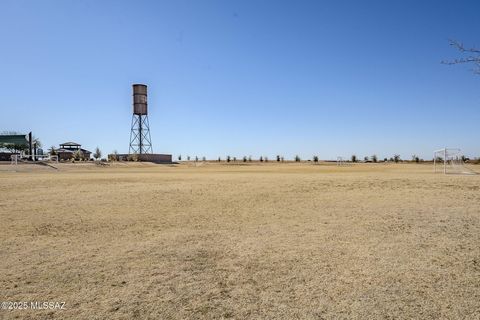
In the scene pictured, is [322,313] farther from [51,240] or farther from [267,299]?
[51,240]

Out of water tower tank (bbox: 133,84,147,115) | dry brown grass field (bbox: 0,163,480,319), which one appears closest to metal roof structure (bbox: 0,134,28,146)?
water tower tank (bbox: 133,84,147,115)

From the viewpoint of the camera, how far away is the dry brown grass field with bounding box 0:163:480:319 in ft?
15.6

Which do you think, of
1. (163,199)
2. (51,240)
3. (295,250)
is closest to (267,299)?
(295,250)

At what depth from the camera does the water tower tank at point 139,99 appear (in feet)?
202

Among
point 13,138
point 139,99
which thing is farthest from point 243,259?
point 139,99

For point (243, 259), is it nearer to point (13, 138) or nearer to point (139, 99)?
point (13, 138)

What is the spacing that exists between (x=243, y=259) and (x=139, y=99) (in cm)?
5845

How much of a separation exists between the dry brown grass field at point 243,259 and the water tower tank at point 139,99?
50540mm

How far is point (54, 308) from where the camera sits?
4672mm

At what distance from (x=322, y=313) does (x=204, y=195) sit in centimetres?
1060

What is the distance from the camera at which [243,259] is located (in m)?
Result: 6.62

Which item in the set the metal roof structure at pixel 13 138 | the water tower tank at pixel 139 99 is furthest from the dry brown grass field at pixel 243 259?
the water tower tank at pixel 139 99

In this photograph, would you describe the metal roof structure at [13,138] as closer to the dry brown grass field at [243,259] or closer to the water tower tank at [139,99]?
the water tower tank at [139,99]

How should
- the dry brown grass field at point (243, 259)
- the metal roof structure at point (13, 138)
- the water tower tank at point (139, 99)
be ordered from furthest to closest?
the water tower tank at point (139, 99), the metal roof structure at point (13, 138), the dry brown grass field at point (243, 259)
